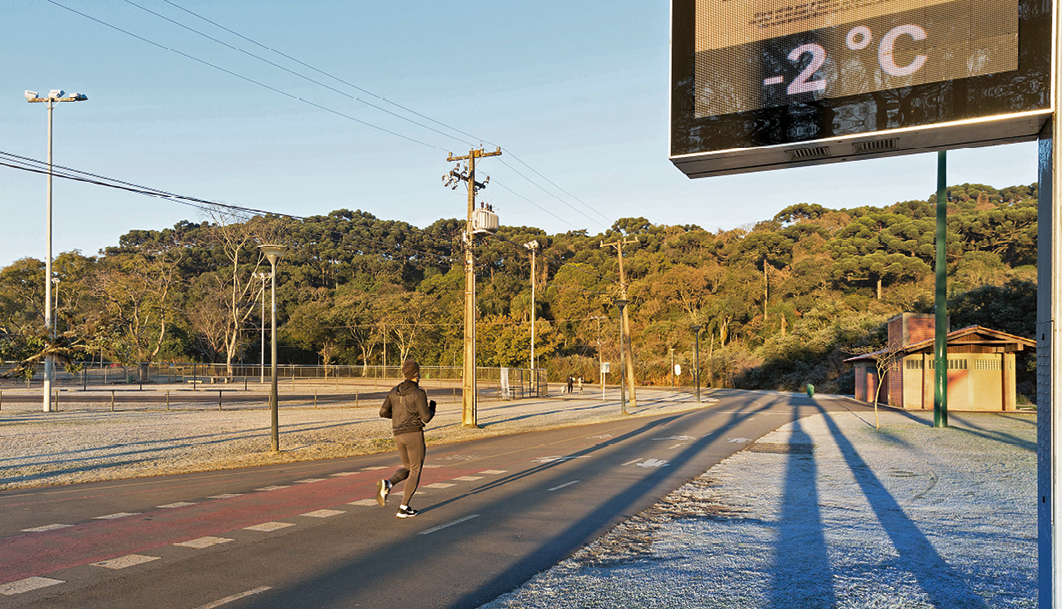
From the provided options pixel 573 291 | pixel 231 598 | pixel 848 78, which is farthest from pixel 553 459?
pixel 573 291

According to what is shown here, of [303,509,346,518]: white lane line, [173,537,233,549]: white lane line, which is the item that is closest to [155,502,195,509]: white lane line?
[303,509,346,518]: white lane line

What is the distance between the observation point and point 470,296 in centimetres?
2548

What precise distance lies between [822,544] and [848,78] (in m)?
5.38

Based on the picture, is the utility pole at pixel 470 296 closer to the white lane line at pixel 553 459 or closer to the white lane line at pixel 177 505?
the white lane line at pixel 553 459

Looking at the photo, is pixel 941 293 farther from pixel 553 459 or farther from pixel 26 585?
pixel 26 585

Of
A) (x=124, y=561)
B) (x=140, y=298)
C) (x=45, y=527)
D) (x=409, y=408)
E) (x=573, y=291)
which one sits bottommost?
(x=45, y=527)

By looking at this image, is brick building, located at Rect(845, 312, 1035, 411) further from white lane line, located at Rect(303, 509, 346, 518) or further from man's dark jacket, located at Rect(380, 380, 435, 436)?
white lane line, located at Rect(303, 509, 346, 518)

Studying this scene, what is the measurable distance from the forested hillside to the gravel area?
3145 cm

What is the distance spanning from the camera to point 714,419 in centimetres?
3028

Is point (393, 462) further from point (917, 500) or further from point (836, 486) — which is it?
point (917, 500)

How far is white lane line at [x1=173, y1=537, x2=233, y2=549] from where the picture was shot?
7703 millimetres

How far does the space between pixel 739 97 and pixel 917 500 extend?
8.53m

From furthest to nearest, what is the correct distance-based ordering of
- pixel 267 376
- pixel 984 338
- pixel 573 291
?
pixel 573 291
pixel 267 376
pixel 984 338

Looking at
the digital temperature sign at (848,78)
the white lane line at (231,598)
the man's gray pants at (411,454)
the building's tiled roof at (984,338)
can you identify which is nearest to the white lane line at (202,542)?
the white lane line at (231,598)
